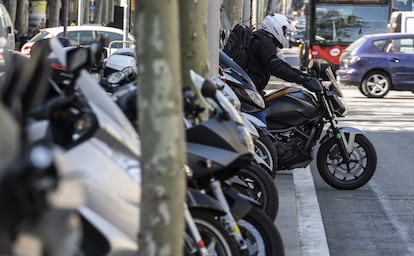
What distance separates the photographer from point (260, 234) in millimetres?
5918

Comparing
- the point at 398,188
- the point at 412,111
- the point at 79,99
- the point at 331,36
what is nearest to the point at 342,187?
the point at 398,188

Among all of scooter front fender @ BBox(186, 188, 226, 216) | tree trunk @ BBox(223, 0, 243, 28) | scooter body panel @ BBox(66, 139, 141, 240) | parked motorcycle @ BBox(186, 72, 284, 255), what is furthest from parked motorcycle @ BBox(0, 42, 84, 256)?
tree trunk @ BBox(223, 0, 243, 28)

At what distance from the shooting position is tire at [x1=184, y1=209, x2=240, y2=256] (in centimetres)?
536

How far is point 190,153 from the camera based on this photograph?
570cm

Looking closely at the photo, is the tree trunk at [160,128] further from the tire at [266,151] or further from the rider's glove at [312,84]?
the rider's glove at [312,84]

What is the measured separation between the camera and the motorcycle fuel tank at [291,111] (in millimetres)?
10289

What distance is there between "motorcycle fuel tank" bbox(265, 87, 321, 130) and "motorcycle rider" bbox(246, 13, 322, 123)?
188mm

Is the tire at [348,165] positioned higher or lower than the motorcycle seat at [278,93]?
lower

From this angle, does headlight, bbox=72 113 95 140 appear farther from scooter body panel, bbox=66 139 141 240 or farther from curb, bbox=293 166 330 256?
curb, bbox=293 166 330 256

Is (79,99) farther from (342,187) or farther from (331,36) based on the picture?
(331,36)

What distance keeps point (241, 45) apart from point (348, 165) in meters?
1.65

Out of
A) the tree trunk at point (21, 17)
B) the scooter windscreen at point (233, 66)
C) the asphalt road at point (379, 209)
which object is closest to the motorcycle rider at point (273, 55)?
the scooter windscreen at point (233, 66)

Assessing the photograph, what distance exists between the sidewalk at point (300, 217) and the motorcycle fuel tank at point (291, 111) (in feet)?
2.23

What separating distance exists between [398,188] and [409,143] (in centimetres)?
460
